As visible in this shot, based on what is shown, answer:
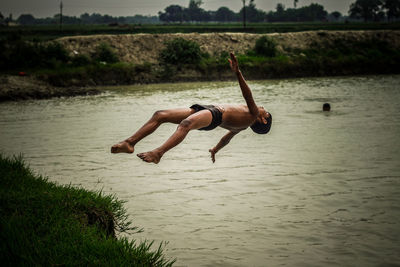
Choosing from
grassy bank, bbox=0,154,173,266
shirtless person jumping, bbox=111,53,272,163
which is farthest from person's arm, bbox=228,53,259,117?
grassy bank, bbox=0,154,173,266

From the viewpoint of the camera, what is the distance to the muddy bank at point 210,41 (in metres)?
57.3

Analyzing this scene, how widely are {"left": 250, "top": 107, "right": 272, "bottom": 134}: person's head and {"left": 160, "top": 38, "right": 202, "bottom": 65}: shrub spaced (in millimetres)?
46626

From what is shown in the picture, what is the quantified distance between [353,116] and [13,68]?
116 ft

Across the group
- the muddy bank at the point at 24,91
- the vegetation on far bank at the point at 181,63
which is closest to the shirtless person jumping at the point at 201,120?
the muddy bank at the point at 24,91

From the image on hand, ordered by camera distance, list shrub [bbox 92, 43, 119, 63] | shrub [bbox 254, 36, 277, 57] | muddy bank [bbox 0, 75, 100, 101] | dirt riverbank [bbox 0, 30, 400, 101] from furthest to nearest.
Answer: shrub [bbox 254, 36, 277, 57] < shrub [bbox 92, 43, 119, 63] < dirt riverbank [bbox 0, 30, 400, 101] < muddy bank [bbox 0, 75, 100, 101]

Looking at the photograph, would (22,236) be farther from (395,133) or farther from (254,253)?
(395,133)

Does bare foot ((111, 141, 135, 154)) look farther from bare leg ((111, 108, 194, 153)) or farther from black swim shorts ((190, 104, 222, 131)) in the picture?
black swim shorts ((190, 104, 222, 131))

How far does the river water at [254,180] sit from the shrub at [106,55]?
989 inches

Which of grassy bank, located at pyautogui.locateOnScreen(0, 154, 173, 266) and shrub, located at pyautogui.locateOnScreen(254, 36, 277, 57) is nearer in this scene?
grassy bank, located at pyautogui.locateOnScreen(0, 154, 173, 266)

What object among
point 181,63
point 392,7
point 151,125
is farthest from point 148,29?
point 392,7

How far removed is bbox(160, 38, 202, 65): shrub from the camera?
5522cm

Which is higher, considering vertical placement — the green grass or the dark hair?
the green grass

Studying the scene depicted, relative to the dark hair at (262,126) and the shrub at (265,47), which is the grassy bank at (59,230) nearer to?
the dark hair at (262,126)

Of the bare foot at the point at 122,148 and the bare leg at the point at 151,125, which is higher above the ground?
the bare leg at the point at 151,125
